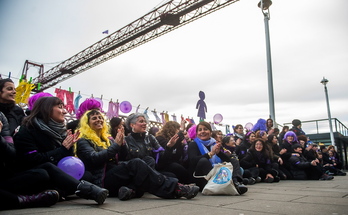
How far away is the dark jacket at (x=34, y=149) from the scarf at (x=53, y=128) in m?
0.05

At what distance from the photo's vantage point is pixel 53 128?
107 inches

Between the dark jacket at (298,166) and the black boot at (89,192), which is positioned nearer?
the black boot at (89,192)

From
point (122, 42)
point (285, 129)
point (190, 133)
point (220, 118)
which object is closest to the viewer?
point (190, 133)

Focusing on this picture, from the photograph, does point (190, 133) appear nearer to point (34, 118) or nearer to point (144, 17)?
point (34, 118)

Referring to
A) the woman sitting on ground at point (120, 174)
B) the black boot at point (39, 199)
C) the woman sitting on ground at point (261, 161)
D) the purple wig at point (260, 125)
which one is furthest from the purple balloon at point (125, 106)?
the black boot at point (39, 199)

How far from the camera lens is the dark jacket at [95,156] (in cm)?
287

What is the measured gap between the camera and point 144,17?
91.2 feet

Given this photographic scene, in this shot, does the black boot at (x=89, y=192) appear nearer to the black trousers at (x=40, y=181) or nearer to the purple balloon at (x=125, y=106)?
the black trousers at (x=40, y=181)

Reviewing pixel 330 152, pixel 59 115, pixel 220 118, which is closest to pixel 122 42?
pixel 220 118

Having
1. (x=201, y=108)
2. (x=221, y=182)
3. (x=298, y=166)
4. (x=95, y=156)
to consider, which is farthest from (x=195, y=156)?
(x=298, y=166)

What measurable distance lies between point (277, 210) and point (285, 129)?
6.98 m

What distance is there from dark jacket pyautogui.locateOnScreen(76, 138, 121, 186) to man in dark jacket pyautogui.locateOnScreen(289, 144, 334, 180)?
17.8 ft

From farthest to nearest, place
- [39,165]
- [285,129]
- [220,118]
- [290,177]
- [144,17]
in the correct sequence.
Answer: [144,17] → [220,118] → [285,129] → [290,177] → [39,165]

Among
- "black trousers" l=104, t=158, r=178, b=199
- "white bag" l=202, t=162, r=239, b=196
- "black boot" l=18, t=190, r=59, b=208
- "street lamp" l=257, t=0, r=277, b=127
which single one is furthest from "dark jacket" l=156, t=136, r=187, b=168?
"street lamp" l=257, t=0, r=277, b=127
